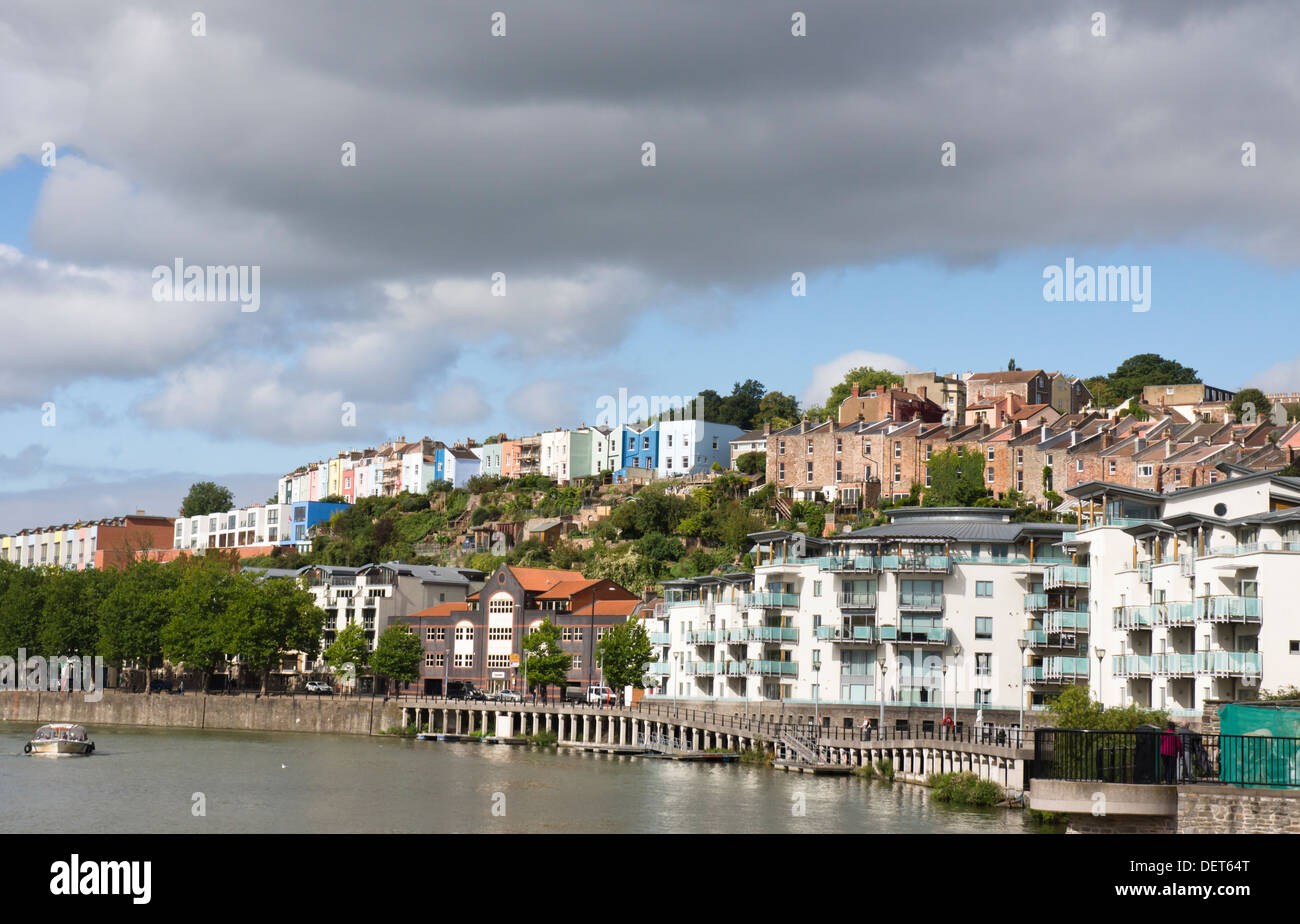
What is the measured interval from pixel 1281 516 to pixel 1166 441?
72.0 metres

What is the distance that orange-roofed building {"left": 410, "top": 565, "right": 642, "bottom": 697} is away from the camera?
121500mm

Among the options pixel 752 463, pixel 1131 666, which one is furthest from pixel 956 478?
pixel 1131 666

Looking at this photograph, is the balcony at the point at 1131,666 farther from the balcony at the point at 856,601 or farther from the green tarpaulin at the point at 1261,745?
the green tarpaulin at the point at 1261,745

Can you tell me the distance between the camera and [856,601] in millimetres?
86562

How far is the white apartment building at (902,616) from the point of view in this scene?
8338cm

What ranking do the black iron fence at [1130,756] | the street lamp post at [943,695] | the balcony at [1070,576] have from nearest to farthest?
1. the black iron fence at [1130,756]
2. the balcony at [1070,576]
3. the street lamp post at [943,695]

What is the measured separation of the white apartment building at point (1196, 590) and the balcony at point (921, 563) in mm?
11993

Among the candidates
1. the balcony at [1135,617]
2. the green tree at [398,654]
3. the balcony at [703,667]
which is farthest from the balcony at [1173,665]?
the green tree at [398,654]

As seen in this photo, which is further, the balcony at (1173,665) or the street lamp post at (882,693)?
the street lamp post at (882,693)

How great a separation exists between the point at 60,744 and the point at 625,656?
37.3 m

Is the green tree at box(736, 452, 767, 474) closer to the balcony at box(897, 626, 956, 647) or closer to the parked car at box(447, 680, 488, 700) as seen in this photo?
the parked car at box(447, 680, 488, 700)

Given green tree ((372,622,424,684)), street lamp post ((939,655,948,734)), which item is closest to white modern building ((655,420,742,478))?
green tree ((372,622,424,684))

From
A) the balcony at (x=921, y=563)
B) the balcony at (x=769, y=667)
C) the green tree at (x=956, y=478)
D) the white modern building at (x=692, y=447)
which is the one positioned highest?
the white modern building at (x=692, y=447)
